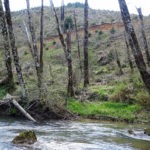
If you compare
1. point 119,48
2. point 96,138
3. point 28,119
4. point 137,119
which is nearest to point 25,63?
point 119,48

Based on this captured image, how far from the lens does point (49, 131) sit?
472 inches

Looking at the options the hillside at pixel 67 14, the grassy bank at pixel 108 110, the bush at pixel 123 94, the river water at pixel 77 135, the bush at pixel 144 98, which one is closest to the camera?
the river water at pixel 77 135

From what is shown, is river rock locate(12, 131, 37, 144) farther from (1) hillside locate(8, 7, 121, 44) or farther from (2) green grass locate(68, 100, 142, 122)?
(1) hillside locate(8, 7, 121, 44)

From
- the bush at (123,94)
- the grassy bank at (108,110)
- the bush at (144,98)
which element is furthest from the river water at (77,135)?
the bush at (123,94)

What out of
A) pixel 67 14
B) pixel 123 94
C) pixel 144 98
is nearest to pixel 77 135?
pixel 144 98

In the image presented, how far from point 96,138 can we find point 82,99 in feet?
24.0

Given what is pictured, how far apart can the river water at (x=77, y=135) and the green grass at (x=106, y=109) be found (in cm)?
117

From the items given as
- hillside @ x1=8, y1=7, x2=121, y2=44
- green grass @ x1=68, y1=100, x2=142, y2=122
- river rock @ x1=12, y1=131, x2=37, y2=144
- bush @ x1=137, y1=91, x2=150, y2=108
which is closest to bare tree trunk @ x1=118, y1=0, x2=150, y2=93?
bush @ x1=137, y1=91, x2=150, y2=108

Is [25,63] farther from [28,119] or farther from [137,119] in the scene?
[137,119]

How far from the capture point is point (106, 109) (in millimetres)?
16312

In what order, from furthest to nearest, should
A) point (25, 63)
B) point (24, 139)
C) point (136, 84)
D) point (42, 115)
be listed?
1. point (25, 63)
2. point (136, 84)
3. point (42, 115)
4. point (24, 139)

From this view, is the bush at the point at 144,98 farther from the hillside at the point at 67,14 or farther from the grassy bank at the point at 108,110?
the hillside at the point at 67,14

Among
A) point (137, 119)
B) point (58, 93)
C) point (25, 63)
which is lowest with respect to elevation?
point (137, 119)

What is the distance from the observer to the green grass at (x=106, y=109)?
50.2ft
